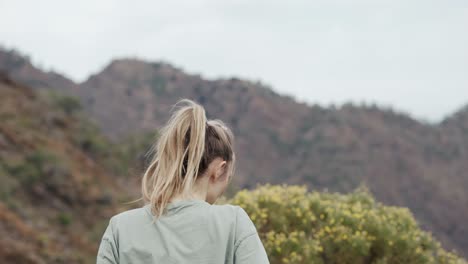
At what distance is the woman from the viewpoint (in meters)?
1.93

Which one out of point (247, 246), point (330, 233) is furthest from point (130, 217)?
point (330, 233)

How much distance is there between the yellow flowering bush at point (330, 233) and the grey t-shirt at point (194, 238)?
349cm

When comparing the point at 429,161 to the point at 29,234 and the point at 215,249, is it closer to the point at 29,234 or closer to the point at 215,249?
the point at 29,234

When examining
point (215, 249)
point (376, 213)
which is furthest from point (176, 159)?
point (376, 213)

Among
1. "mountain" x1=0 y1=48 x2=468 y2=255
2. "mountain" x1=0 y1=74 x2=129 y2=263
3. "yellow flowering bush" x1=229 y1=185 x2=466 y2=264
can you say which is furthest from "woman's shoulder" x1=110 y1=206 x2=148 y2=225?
"mountain" x1=0 y1=48 x2=468 y2=255

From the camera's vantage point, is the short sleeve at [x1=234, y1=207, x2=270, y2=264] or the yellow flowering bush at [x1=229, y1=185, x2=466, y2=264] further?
the yellow flowering bush at [x1=229, y1=185, x2=466, y2=264]

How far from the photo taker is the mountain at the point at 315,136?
47125mm

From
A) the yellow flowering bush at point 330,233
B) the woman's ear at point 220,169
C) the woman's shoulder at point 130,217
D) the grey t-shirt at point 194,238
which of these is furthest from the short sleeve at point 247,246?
the yellow flowering bush at point 330,233

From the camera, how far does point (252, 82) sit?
5775cm

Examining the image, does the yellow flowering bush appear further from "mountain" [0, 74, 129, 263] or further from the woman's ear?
"mountain" [0, 74, 129, 263]

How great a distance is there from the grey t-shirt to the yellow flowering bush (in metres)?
3.49

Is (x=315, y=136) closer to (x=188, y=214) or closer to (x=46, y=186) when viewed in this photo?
(x=46, y=186)

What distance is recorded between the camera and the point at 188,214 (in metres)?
1.98

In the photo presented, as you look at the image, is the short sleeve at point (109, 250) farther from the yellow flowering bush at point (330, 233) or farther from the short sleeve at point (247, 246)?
the yellow flowering bush at point (330, 233)
